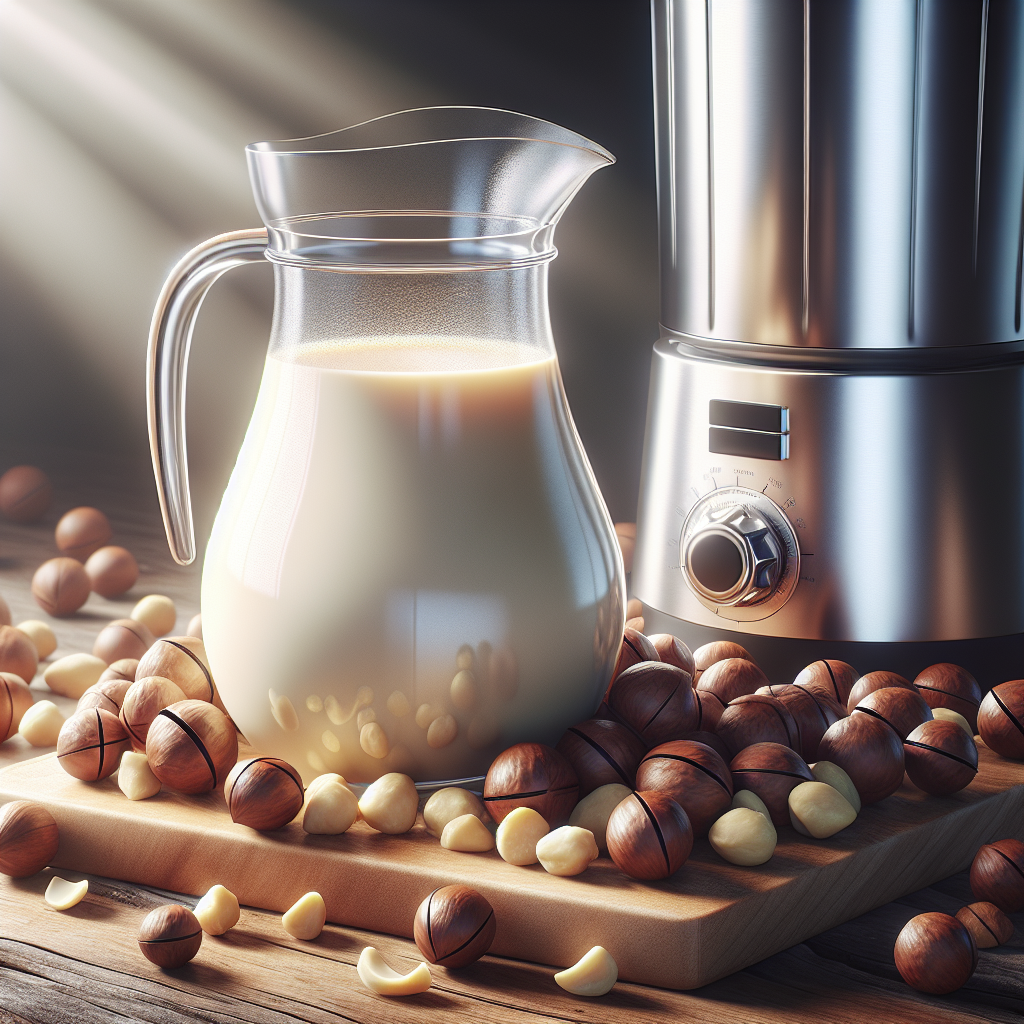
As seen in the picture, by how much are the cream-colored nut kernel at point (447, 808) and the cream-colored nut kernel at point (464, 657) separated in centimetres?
6

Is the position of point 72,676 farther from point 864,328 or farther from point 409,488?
point 864,328

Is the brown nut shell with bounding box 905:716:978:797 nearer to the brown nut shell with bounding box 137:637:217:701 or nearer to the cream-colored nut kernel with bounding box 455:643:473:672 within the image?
the cream-colored nut kernel with bounding box 455:643:473:672

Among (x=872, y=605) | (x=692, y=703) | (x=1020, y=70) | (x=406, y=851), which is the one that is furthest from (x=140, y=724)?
(x=1020, y=70)

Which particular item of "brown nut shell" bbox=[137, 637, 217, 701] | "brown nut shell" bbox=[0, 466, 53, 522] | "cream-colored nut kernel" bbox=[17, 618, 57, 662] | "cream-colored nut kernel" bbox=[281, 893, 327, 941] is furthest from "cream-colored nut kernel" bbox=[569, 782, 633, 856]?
"brown nut shell" bbox=[0, 466, 53, 522]

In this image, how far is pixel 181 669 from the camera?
662 millimetres

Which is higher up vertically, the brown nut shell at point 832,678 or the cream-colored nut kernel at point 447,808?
the brown nut shell at point 832,678

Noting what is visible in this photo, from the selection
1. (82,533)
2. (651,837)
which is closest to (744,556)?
(651,837)

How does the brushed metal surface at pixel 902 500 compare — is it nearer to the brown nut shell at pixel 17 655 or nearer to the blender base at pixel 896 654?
the blender base at pixel 896 654

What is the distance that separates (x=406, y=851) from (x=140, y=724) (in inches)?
6.2

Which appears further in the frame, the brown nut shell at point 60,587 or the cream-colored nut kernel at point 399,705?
the brown nut shell at point 60,587

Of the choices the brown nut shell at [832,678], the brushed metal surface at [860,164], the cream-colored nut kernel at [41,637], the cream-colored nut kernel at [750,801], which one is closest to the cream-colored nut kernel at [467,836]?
the cream-colored nut kernel at [750,801]

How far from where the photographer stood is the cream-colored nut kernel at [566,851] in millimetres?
512

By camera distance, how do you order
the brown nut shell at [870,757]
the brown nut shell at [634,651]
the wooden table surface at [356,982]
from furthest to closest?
the brown nut shell at [634,651]
the brown nut shell at [870,757]
the wooden table surface at [356,982]

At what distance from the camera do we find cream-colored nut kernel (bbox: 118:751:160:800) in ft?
1.91
